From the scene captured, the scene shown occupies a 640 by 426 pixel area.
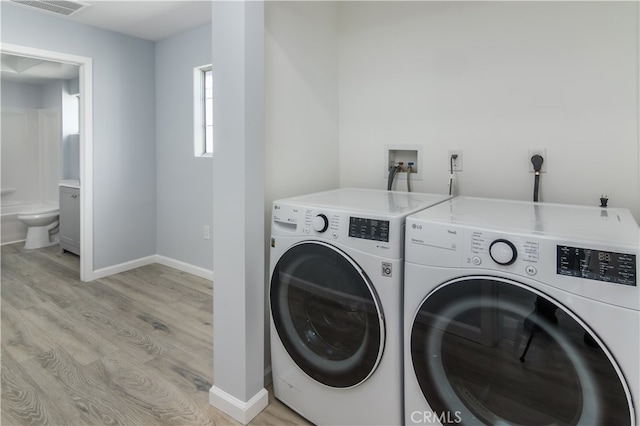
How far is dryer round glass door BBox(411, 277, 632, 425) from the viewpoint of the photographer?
0.93m

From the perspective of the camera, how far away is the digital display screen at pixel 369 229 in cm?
126

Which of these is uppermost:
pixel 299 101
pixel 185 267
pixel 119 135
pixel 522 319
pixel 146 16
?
pixel 146 16

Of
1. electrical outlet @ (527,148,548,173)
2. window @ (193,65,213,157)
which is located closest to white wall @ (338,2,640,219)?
electrical outlet @ (527,148,548,173)

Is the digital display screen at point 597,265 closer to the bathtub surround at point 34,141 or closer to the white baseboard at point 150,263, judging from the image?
the white baseboard at point 150,263

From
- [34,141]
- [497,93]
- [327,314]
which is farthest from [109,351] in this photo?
[34,141]

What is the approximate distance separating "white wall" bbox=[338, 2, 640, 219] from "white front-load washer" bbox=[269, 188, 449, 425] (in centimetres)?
41

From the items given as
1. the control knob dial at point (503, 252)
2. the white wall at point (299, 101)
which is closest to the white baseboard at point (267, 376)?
the white wall at point (299, 101)

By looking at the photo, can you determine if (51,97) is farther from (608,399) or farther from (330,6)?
(608,399)

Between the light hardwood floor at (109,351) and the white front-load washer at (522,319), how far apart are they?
30.3 inches

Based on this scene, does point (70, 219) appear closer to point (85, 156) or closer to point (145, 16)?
point (85, 156)

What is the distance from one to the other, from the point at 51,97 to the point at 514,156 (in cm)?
610

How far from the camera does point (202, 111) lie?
3.45 meters

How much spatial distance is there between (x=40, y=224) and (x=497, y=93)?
5.14 m

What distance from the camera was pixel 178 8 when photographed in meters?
2.84
